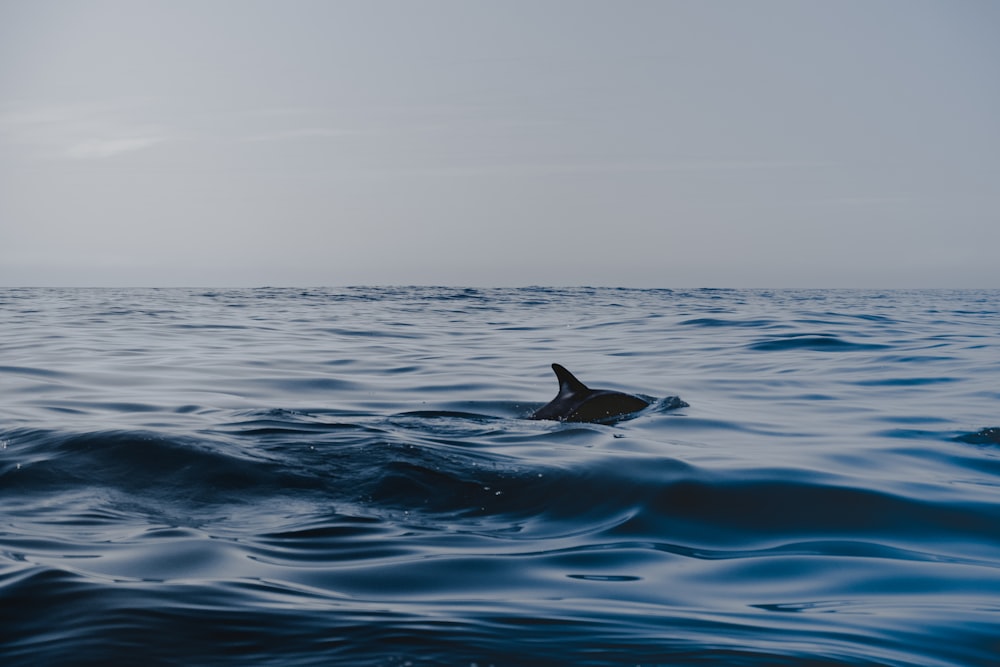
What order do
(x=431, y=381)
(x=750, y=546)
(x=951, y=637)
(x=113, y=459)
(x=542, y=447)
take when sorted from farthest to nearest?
(x=431, y=381) < (x=542, y=447) < (x=113, y=459) < (x=750, y=546) < (x=951, y=637)

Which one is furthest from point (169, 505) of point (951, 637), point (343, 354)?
point (343, 354)

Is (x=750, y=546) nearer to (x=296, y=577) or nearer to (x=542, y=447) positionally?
(x=296, y=577)

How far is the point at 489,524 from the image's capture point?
5.60 m

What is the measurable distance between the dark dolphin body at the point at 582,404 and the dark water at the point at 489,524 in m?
0.33

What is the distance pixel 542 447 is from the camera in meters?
7.95

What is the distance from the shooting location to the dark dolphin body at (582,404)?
9570mm

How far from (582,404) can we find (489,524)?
424 cm

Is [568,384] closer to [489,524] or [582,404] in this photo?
[582,404]

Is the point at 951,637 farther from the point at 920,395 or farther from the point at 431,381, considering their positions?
the point at 431,381

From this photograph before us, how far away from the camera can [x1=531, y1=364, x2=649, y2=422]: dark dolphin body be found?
31.4ft

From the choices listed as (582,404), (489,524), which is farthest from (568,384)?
(489,524)

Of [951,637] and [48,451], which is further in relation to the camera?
[48,451]

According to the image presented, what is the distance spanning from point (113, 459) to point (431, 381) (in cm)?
678

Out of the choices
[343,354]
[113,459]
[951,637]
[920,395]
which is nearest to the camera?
[951,637]
